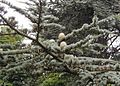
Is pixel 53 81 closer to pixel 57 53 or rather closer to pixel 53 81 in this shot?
pixel 53 81

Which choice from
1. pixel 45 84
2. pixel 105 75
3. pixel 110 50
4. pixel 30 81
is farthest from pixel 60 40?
pixel 110 50

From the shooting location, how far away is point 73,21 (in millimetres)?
10703

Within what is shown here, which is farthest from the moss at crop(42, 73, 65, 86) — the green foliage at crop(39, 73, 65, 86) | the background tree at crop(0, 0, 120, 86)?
the background tree at crop(0, 0, 120, 86)

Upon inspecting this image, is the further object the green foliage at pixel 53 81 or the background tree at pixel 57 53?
the green foliage at pixel 53 81

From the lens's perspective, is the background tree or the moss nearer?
the background tree

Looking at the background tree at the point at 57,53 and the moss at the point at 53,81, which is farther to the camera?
the moss at the point at 53,81

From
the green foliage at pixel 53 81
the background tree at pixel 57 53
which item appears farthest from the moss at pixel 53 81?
the background tree at pixel 57 53

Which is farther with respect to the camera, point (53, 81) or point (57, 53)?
point (53, 81)

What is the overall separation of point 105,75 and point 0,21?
1273 mm

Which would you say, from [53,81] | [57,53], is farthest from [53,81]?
[57,53]

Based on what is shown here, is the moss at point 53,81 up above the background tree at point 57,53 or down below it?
below

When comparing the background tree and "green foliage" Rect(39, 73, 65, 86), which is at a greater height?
the background tree

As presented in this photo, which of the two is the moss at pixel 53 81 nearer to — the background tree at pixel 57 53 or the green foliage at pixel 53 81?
the green foliage at pixel 53 81

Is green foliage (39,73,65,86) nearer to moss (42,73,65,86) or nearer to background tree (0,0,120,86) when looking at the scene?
moss (42,73,65,86)
